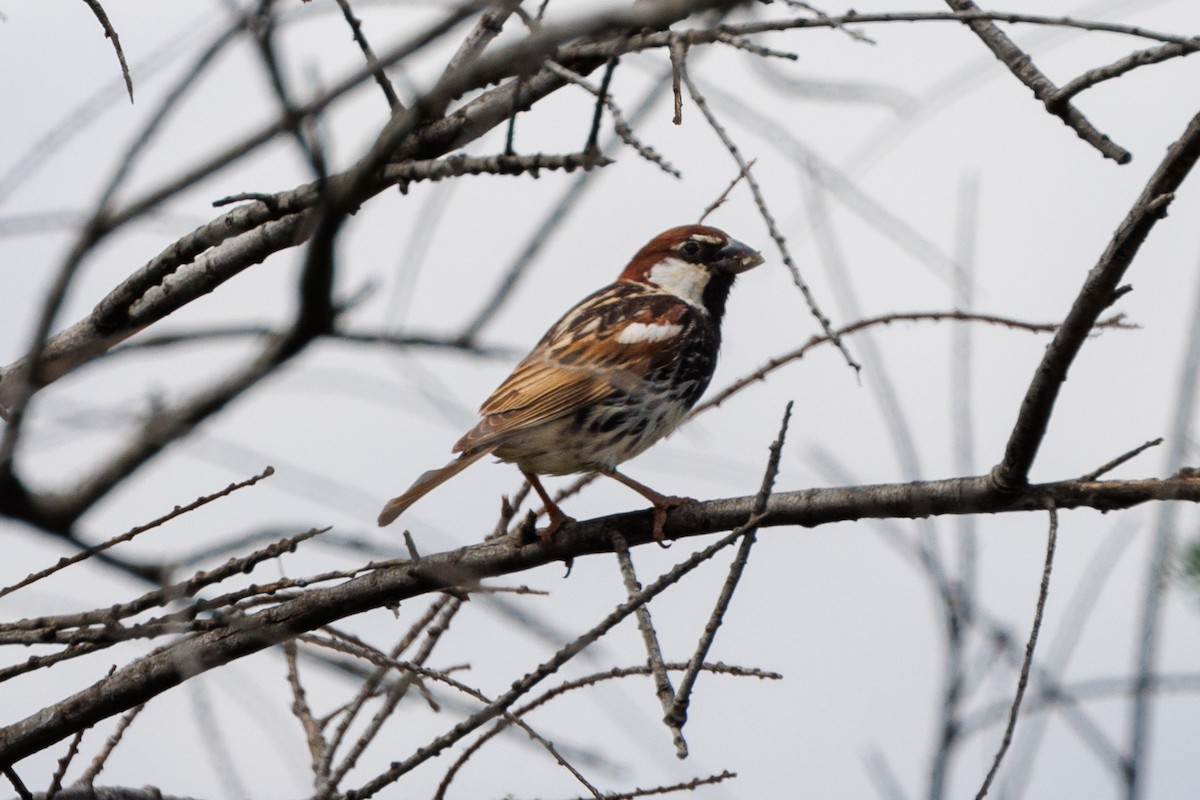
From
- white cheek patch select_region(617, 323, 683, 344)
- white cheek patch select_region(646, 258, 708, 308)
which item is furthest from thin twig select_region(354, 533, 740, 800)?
white cheek patch select_region(646, 258, 708, 308)

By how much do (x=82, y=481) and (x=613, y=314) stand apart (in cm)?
526

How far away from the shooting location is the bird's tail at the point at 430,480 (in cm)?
532

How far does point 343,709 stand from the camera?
4.05m

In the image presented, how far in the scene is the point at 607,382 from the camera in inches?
201

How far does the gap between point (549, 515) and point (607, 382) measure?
0.60m

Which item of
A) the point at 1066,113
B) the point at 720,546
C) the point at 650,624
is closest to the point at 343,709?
the point at 650,624

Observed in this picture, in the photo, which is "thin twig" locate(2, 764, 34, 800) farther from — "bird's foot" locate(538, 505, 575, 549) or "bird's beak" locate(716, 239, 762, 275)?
"bird's beak" locate(716, 239, 762, 275)

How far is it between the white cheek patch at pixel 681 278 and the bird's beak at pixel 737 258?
111 millimetres

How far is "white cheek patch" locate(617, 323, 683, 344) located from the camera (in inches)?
250

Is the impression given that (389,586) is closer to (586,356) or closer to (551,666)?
A: (551,666)

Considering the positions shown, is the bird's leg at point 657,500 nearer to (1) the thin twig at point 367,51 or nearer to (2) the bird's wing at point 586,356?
(2) the bird's wing at point 586,356

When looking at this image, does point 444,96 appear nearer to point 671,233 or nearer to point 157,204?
point 157,204

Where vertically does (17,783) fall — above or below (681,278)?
below

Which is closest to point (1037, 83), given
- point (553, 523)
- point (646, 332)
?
point (553, 523)
